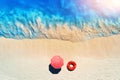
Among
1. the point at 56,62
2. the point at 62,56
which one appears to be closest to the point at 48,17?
the point at 62,56

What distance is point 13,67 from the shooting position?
7.35 meters

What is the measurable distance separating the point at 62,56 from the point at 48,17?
112cm

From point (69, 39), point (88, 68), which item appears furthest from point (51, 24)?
point (88, 68)

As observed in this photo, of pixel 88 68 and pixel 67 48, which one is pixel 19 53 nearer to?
pixel 67 48

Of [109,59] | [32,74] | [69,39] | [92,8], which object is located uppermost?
[92,8]

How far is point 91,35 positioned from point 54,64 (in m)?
1.37

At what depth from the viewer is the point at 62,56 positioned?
7469 mm

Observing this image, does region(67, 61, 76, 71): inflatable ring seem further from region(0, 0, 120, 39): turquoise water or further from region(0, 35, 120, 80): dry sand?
region(0, 0, 120, 39): turquoise water

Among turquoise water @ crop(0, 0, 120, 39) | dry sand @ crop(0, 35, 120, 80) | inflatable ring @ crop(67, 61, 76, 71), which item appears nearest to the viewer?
dry sand @ crop(0, 35, 120, 80)

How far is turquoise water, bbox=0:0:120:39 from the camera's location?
7.67 m

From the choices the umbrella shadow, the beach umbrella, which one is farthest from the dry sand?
the beach umbrella

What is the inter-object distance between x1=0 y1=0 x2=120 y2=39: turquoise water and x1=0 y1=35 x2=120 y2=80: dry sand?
244 mm

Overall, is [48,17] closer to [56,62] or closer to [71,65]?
[56,62]

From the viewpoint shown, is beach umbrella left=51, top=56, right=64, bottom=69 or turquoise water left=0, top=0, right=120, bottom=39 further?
turquoise water left=0, top=0, right=120, bottom=39
